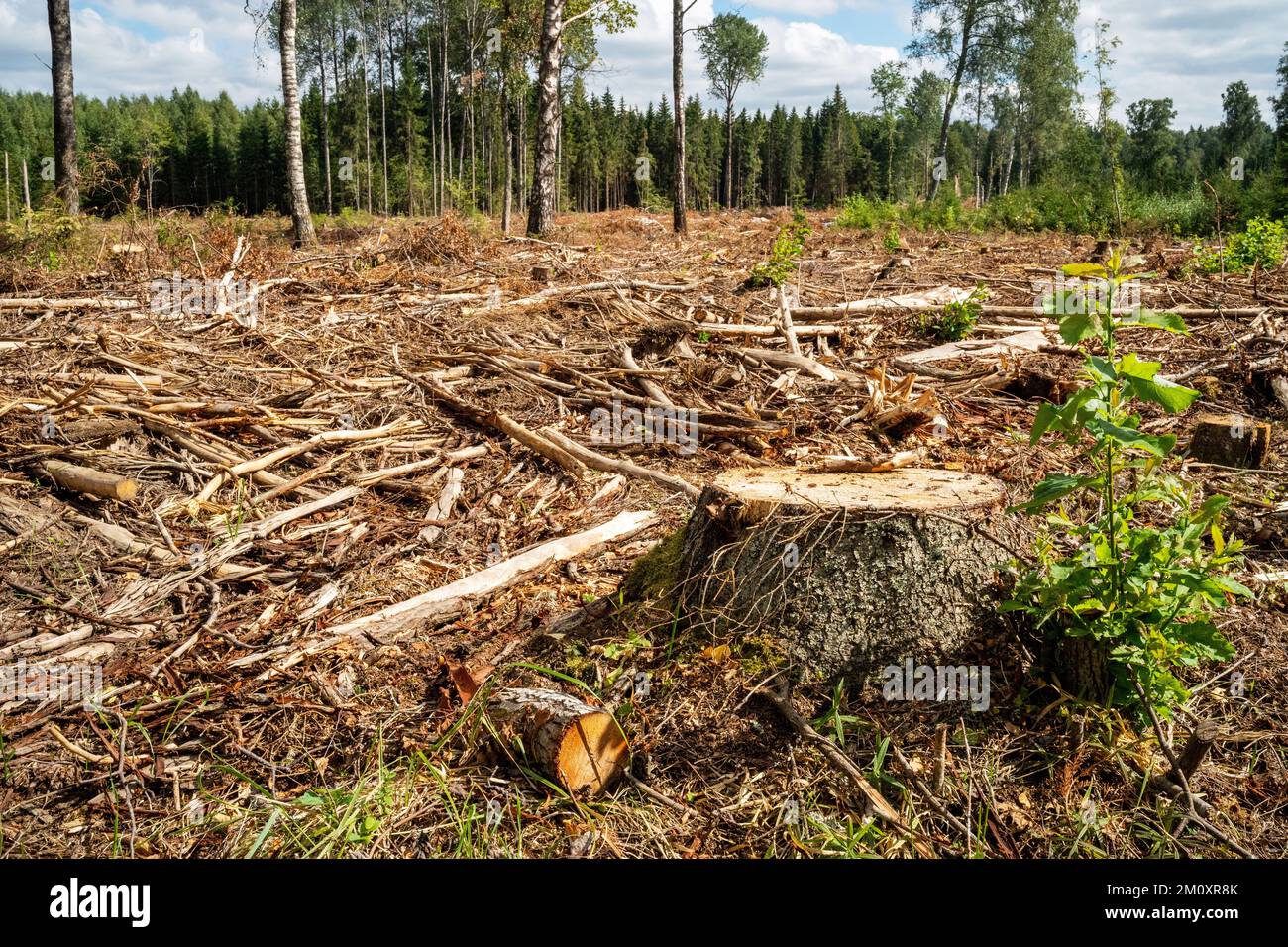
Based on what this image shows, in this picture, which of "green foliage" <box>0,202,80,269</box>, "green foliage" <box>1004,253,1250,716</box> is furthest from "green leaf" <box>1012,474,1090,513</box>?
"green foliage" <box>0,202,80,269</box>

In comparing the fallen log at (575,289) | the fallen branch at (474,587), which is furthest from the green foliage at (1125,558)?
the fallen log at (575,289)

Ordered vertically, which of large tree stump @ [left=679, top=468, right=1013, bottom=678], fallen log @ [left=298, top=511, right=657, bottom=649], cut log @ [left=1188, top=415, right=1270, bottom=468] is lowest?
fallen log @ [left=298, top=511, right=657, bottom=649]

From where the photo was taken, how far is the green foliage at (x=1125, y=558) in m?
2.68

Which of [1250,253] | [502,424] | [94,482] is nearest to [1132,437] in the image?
[502,424]

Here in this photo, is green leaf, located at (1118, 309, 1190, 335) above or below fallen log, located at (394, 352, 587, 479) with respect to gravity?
above

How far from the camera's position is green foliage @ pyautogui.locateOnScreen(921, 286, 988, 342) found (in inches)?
323

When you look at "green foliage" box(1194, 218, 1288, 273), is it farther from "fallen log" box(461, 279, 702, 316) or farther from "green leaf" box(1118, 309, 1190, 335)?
"green leaf" box(1118, 309, 1190, 335)

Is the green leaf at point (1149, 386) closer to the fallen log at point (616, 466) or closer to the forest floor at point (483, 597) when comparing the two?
the forest floor at point (483, 597)

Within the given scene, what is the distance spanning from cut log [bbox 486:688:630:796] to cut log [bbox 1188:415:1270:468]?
177 inches

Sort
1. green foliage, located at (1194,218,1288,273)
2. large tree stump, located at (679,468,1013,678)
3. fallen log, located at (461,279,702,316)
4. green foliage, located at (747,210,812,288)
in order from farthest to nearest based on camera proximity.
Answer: green foliage, located at (1194,218,1288,273), green foliage, located at (747,210,812,288), fallen log, located at (461,279,702,316), large tree stump, located at (679,468,1013,678)

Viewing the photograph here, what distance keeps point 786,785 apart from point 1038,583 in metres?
1.16

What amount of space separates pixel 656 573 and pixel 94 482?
3463 mm
